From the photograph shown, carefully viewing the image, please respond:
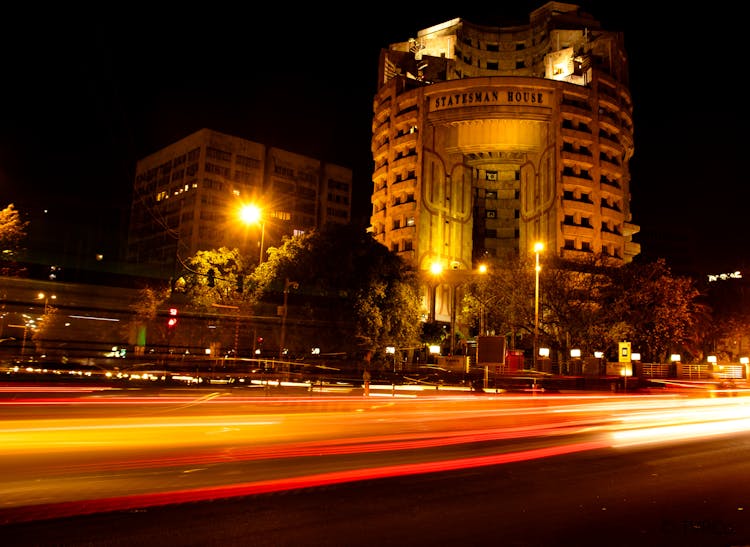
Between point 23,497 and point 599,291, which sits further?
point 599,291

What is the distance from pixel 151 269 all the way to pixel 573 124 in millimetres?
54814

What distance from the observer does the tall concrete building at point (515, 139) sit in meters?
69.2

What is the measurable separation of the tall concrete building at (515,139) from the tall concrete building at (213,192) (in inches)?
1006

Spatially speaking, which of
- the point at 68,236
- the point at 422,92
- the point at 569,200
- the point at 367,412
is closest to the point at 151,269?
the point at 68,236

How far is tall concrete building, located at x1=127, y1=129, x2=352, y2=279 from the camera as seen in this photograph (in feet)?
317

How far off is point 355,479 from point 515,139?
71860mm

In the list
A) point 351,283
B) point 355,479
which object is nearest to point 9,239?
point 351,283

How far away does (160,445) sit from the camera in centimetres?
909

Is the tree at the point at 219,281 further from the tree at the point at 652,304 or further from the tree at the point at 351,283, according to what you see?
the tree at the point at 652,304

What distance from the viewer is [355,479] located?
745cm

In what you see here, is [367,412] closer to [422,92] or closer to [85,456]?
[85,456]

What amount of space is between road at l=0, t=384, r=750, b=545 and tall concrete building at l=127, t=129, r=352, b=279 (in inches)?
A: 3046

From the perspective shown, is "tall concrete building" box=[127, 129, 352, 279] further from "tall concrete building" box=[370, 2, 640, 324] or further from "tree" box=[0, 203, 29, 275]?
"tree" box=[0, 203, 29, 275]

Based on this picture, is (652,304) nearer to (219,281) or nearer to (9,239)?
(219,281)
